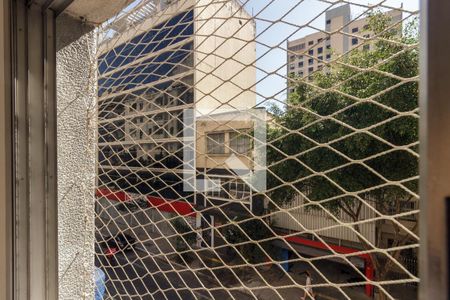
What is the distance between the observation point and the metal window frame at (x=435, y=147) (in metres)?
0.18

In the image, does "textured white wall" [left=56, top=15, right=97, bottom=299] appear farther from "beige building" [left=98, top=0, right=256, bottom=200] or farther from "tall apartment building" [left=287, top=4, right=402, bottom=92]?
"tall apartment building" [left=287, top=4, right=402, bottom=92]

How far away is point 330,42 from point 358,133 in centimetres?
18

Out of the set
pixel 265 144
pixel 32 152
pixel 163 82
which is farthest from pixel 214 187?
pixel 32 152

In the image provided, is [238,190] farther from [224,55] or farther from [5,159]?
[5,159]

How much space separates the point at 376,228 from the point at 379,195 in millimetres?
63

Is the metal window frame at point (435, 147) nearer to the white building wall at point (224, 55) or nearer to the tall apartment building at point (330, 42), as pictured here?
the tall apartment building at point (330, 42)

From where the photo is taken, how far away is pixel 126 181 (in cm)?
94

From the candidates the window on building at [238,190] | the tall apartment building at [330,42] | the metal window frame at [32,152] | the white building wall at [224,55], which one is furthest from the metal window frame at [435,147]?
the metal window frame at [32,152]

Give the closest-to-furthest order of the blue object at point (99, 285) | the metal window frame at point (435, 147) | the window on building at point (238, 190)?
the metal window frame at point (435, 147)
the window on building at point (238, 190)
the blue object at point (99, 285)

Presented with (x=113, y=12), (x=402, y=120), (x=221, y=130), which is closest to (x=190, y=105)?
(x=221, y=130)

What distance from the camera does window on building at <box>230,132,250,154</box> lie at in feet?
2.35

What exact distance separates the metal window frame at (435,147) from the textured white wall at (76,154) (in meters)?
0.76

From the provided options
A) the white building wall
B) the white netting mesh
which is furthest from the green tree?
the white building wall

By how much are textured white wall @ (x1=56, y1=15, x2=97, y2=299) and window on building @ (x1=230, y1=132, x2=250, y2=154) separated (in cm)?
43
